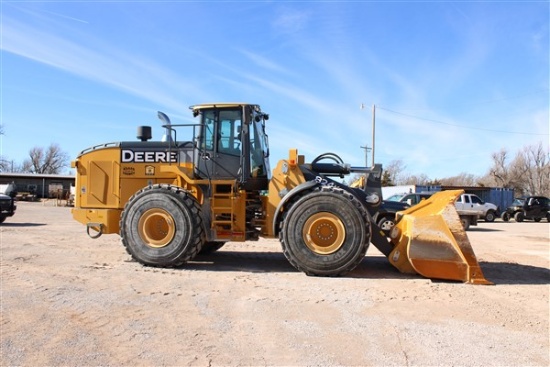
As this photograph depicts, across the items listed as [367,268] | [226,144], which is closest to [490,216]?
[367,268]

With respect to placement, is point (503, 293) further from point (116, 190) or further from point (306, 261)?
point (116, 190)

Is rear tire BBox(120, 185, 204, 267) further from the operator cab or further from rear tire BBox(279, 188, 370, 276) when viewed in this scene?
rear tire BBox(279, 188, 370, 276)

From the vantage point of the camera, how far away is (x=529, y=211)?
106 ft

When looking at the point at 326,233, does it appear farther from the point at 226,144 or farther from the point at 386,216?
the point at 386,216

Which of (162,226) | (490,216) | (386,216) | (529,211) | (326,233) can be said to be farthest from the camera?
(529,211)

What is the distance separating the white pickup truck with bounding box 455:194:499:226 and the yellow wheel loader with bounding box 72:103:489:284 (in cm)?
1780

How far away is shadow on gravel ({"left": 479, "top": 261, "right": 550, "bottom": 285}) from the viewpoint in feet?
24.6

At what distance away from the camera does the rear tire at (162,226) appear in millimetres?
7828

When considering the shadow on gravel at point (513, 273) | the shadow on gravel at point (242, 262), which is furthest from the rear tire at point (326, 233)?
the shadow on gravel at point (513, 273)

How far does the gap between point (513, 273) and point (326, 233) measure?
373 cm

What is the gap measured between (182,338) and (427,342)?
2.40m

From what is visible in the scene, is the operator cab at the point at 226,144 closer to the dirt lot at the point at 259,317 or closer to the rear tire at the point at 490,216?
the dirt lot at the point at 259,317

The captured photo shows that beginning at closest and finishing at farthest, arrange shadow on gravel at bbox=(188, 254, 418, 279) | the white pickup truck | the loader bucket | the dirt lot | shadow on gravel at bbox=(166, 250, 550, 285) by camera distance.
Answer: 1. the dirt lot
2. the loader bucket
3. shadow on gravel at bbox=(166, 250, 550, 285)
4. shadow on gravel at bbox=(188, 254, 418, 279)
5. the white pickup truck

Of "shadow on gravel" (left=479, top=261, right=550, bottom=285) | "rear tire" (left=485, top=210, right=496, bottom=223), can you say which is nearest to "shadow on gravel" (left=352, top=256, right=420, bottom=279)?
"shadow on gravel" (left=479, top=261, right=550, bottom=285)
